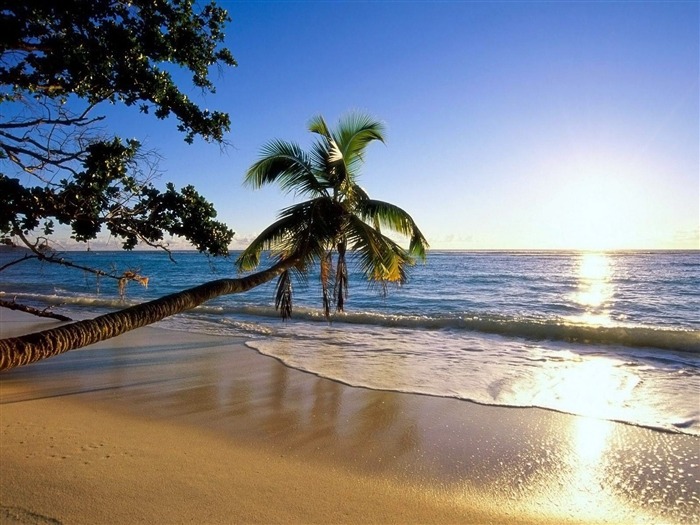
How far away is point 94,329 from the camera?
3895 millimetres

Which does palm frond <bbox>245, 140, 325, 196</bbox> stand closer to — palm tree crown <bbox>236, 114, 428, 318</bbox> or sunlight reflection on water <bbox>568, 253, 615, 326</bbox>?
palm tree crown <bbox>236, 114, 428, 318</bbox>

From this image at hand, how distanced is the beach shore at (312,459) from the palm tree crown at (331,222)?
89.3 inches

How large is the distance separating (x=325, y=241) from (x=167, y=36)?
14.5ft

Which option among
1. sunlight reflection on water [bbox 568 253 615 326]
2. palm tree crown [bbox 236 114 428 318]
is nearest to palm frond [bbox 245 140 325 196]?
palm tree crown [bbox 236 114 428 318]

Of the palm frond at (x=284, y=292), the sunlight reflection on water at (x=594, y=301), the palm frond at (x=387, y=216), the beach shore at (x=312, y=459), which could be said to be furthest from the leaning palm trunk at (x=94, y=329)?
the sunlight reflection on water at (x=594, y=301)

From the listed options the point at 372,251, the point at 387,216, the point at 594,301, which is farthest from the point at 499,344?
the point at 594,301

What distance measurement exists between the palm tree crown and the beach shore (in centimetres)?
227

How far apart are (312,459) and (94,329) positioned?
2.49 meters

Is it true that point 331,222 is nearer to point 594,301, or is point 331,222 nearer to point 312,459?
point 312,459

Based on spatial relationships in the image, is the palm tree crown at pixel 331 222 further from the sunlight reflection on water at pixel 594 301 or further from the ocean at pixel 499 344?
the sunlight reflection on water at pixel 594 301

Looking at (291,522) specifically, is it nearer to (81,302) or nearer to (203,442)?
(203,442)

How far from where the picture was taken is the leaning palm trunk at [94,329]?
325 cm

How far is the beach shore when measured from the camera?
3701mm

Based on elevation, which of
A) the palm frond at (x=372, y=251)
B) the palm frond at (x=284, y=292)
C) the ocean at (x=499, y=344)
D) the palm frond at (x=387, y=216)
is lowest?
the ocean at (x=499, y=344)
